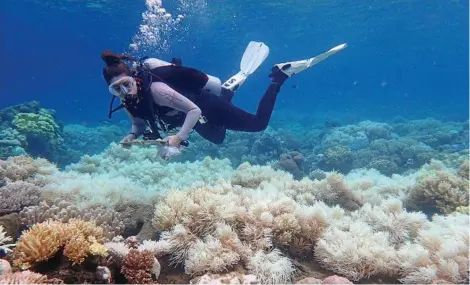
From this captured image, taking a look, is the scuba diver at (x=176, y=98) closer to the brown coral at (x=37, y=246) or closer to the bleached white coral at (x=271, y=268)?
the brown coral at (x=37, y=246)

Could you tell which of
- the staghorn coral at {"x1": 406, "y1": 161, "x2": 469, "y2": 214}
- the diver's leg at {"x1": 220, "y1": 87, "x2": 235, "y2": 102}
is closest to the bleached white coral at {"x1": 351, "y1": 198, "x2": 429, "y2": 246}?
the staghorn coral at {"x1": 406, "y1": 161, "x2": 469, "y2": 214}

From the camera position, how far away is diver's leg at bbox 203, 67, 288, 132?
21.9 feet

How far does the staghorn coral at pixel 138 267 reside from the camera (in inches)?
125

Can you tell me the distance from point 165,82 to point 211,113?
1.46 metres

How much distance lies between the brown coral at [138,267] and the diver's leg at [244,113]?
3769 millimetres

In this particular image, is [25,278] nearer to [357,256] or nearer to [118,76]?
[118,76]

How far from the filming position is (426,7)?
42375 millimetres

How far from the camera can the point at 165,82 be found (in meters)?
5.44

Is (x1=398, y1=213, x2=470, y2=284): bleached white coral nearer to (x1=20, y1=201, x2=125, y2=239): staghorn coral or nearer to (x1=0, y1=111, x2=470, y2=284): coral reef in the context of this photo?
(x1=0, y1=111, x2=470, y2=284): coral reef

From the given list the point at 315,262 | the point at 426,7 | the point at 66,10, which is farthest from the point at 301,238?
the point at 426,7

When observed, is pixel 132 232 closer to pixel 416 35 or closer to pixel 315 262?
pixel 315 262

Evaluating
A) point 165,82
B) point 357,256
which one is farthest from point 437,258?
point 165,82

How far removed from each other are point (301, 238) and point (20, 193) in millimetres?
4309

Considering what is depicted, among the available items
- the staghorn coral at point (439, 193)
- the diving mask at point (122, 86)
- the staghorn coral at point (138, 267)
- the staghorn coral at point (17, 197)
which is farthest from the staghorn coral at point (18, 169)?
the staghorn coral at point (439, 193)
